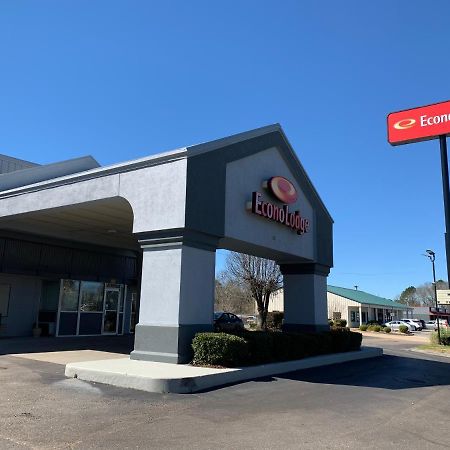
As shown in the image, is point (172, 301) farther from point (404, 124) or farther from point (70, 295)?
point (70, 295)

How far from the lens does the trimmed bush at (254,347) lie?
12.1 m

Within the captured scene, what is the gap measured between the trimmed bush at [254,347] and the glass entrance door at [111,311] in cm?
1165

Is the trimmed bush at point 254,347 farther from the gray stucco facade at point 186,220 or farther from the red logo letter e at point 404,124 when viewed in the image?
the red logo letter e at point 404,124

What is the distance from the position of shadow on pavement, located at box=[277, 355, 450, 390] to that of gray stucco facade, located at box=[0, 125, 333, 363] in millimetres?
3082

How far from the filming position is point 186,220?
12.7 meters

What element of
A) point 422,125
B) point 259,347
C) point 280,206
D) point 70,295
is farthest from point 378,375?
point 70,295

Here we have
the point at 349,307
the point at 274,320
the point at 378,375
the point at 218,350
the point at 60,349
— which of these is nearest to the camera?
the point at 218,350

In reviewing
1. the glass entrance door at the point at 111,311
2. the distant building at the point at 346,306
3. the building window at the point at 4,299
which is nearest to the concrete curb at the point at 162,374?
the building window at the point at 4,299

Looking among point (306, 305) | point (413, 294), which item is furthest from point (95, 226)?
point (413, 294)

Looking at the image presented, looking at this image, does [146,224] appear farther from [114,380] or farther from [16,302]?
[16,302]

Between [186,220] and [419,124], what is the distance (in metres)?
6.51

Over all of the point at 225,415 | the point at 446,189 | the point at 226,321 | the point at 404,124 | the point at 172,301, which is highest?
the point at 404,124

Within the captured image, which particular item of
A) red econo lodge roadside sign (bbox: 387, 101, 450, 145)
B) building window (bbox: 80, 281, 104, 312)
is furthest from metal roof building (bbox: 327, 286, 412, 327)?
red econo lodge roadside sign (bbox: 387, 101, 450, 145)

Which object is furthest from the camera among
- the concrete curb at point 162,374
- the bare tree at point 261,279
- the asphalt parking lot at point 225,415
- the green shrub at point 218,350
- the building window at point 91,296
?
the bare tree at point 261,279
